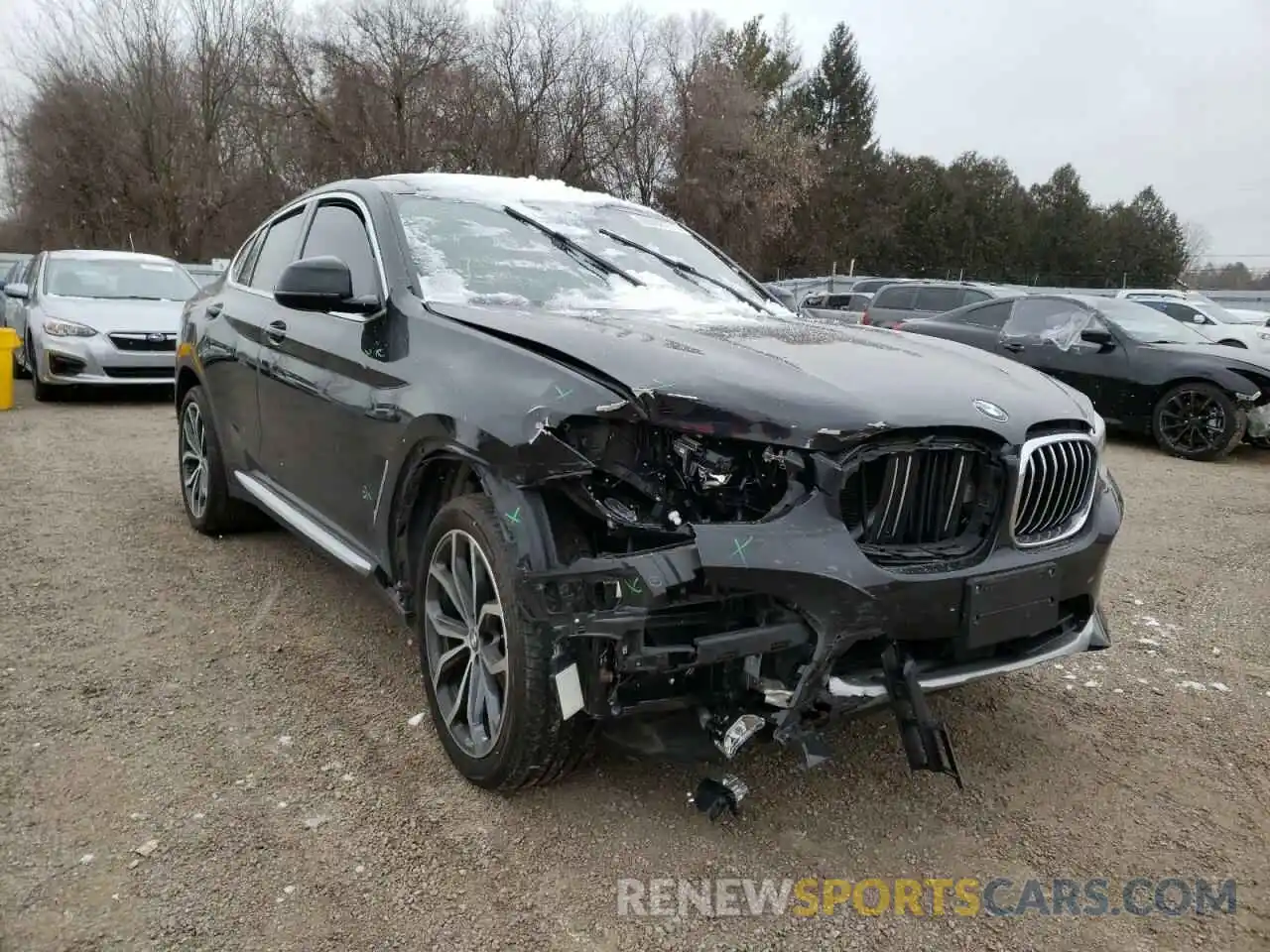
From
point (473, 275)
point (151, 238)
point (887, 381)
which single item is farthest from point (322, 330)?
point (151, 238)

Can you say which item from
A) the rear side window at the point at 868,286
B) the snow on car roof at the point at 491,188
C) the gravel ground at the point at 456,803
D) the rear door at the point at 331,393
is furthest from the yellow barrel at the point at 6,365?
the rear side window at the point at 868,286

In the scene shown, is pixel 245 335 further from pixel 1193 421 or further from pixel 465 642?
pixel 1193 421

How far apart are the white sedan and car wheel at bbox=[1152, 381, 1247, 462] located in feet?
12.4

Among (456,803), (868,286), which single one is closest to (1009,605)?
(456,803)

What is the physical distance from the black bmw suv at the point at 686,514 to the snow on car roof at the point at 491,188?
585 mm

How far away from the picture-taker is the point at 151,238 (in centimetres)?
3419

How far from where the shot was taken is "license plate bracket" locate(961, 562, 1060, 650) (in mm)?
2312

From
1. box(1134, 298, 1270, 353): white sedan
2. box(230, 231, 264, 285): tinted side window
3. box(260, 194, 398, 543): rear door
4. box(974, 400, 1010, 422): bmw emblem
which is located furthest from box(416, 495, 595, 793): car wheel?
box(1134, 298, 1270, 353): white sedan

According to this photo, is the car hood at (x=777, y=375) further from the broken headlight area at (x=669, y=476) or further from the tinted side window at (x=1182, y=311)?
the tinted side window at (x=1182, y=311)

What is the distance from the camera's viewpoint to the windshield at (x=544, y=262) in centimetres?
320

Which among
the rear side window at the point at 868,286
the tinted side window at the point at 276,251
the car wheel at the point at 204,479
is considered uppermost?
the rear side window at the point at 868,286

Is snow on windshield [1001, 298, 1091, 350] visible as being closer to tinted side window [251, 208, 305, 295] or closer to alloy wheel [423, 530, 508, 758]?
tinted side window [251, 208, 305, 295]

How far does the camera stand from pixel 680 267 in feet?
12.9

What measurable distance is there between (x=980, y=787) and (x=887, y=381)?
1.28 metres
